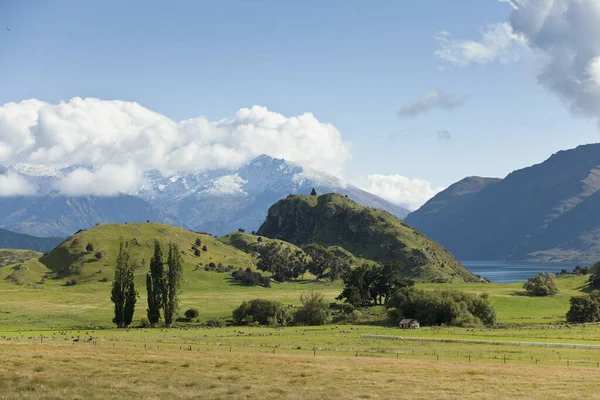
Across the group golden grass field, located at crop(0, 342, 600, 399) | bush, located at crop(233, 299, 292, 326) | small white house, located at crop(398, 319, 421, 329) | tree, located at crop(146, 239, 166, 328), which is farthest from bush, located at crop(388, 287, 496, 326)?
golden grass field, located at crop(0, 342, 600, 399)

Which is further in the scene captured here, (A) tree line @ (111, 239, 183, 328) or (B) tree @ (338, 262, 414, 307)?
(B) tree @ (338, 262, 414, 307)

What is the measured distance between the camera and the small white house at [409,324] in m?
140

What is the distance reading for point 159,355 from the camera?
74375 millimetres

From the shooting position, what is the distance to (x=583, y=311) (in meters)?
153

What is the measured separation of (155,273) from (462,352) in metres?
89.9

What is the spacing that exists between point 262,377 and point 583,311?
119 metres

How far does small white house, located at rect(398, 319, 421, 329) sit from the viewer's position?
14025 centimetres

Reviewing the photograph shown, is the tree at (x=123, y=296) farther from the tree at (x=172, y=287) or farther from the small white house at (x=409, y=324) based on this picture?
the small white house at (x=409, y=324)

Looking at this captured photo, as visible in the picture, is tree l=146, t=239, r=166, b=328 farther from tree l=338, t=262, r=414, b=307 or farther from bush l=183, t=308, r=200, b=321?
tree l=338, t=262, r=414, b=307

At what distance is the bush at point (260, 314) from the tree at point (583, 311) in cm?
6958

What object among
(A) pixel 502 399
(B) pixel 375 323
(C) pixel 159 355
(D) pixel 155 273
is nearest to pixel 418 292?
(B) pixel 375 323

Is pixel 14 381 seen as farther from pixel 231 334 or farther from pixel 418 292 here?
pixel 418 292

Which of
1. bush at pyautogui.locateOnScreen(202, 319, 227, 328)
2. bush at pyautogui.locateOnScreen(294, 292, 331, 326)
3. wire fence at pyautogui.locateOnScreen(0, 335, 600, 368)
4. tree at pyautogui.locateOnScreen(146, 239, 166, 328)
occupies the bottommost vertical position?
wire fence at pyautogui.locateOnScreen(0, 335, 600, 368)

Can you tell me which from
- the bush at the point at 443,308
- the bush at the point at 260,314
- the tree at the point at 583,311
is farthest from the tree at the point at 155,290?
the tree at the point at 583,311
